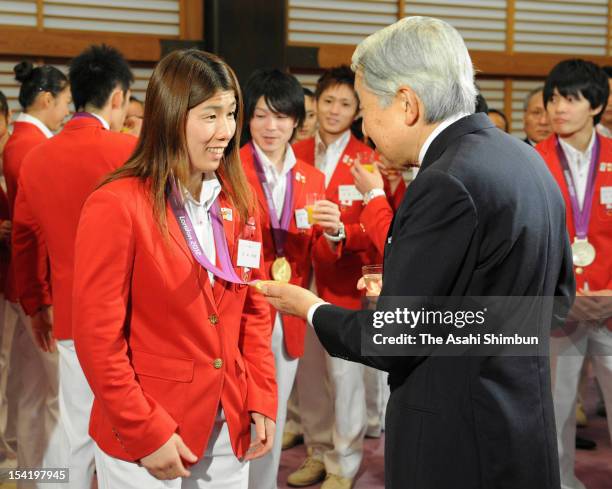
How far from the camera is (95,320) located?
1.60 metres

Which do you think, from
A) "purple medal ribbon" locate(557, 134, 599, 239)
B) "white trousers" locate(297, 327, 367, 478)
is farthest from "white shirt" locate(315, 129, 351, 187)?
"purple medal ribbon" locate(557, 134, 599, 239)

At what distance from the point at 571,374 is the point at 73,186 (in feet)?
7.33

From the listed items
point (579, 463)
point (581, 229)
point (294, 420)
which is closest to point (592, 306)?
point (581, 229)

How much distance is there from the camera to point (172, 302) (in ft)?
5.48

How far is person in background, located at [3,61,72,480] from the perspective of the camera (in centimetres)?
323

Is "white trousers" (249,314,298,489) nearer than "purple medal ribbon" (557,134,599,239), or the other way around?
"white trousers" (249,314,298,489)

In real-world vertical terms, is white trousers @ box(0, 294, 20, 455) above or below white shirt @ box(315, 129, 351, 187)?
below

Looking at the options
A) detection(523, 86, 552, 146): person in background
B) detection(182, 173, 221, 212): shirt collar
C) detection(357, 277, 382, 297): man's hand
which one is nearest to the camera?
detection(182, 173, 221, 212): shirt collar

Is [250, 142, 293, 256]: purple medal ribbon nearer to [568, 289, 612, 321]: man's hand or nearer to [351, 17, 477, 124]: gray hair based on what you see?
[568, 289, 612, 321]: man's hand

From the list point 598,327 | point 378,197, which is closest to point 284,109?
point 378,197

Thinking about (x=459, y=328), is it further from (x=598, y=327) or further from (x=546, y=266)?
(x=598, y=327)

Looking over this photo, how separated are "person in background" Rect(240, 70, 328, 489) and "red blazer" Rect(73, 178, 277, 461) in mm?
1051

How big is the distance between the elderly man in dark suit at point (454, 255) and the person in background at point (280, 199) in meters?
1.39

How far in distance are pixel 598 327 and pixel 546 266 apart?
78.1 inches
